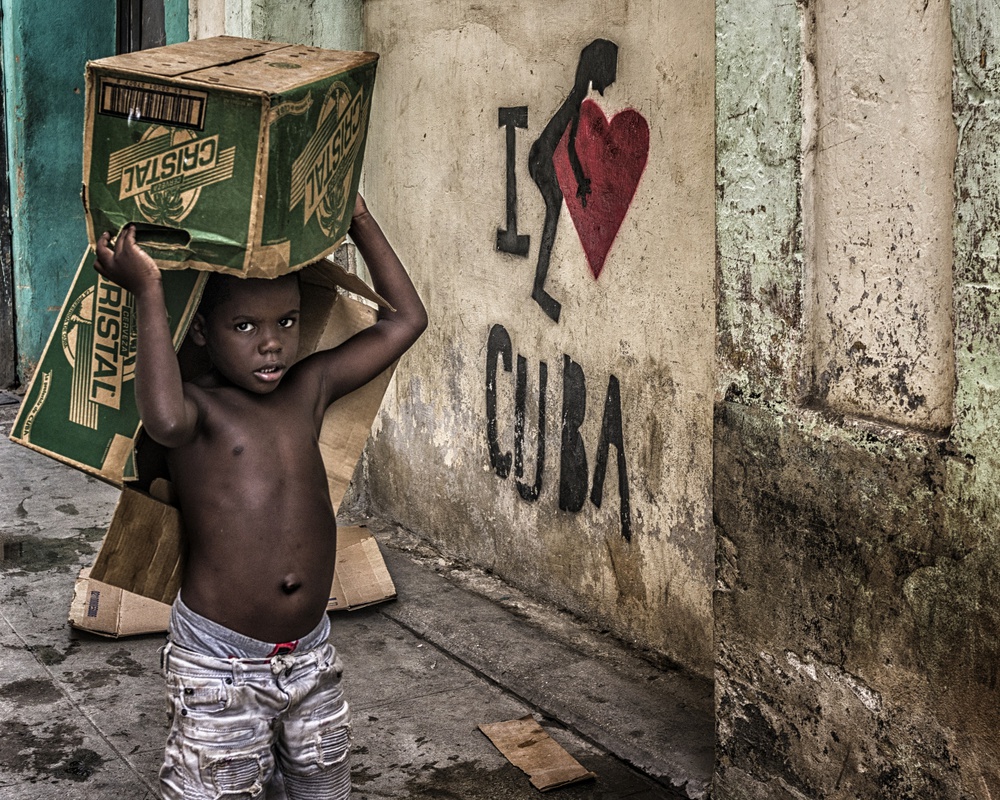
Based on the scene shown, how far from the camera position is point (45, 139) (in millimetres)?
7891

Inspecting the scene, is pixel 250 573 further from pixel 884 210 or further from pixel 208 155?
pixel 884 210

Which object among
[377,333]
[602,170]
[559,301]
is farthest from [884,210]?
[559,301]

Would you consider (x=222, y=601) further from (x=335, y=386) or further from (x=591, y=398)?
(x=591, y=398)

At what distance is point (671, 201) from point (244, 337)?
5.74 feet

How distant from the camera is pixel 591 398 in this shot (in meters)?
4.22

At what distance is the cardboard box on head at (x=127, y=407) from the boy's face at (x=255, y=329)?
71 millimetres

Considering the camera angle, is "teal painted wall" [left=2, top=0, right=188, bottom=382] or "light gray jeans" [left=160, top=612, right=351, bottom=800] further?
"teal painted wall" [left=2, top=0, right=188, bottom=382]

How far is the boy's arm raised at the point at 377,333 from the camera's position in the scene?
2.77 m

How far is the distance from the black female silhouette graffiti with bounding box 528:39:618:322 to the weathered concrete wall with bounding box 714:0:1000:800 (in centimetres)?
132

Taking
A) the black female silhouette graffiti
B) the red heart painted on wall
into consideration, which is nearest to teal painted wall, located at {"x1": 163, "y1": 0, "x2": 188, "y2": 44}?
the black female silhouette graffiti

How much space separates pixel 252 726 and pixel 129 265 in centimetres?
92

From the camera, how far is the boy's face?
8.07 feet

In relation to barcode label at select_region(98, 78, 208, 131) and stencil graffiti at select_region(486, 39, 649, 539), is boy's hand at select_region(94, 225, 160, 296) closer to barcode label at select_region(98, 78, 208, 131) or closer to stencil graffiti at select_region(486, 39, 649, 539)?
barcode label at select_region(98, 78, 208, 131)

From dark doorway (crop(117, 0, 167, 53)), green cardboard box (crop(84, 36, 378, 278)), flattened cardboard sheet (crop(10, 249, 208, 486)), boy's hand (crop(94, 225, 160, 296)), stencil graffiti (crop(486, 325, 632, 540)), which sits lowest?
stencil graffiti (crop(486, 325, 632, 540))
